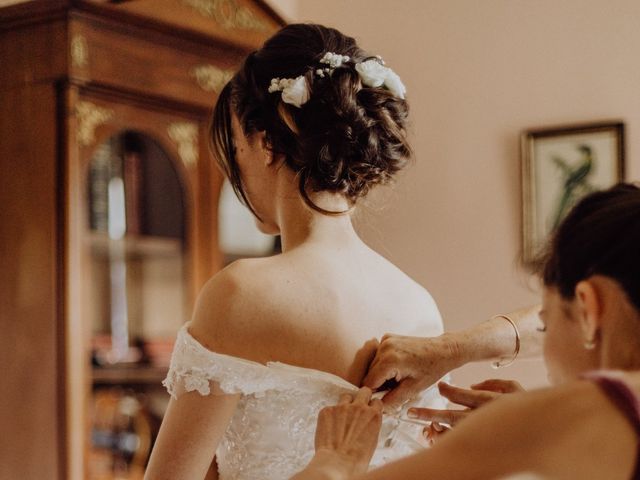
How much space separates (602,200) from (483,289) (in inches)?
83.1

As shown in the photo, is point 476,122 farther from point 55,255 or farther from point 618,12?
point 55,255

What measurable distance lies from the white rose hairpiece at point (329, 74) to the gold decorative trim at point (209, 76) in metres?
1.29

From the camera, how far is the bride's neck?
51.3 inches

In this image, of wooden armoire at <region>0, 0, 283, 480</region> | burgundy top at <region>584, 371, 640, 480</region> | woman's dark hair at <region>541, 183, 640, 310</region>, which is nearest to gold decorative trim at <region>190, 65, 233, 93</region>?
wooden armoire at <region>0, 0, 283, 480</region>

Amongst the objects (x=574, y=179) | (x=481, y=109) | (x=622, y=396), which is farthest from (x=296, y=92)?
(x=481, y=109)

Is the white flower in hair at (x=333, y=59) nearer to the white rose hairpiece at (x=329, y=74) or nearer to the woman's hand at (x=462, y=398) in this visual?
the white rose hairpiece at (x=329, y=74)

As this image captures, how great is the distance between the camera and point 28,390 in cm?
217

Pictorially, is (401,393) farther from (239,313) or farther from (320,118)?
(320,118)

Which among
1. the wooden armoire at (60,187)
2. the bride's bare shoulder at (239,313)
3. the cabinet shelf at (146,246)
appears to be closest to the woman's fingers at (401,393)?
the bride's bare shoulder at (239,313)

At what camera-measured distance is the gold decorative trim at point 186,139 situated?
2533mm

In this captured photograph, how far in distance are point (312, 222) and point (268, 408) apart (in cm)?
27

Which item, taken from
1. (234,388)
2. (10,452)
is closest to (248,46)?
(10,452)

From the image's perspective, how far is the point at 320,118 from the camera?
4.23 ft

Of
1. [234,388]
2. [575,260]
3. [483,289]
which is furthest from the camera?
[483,289]
